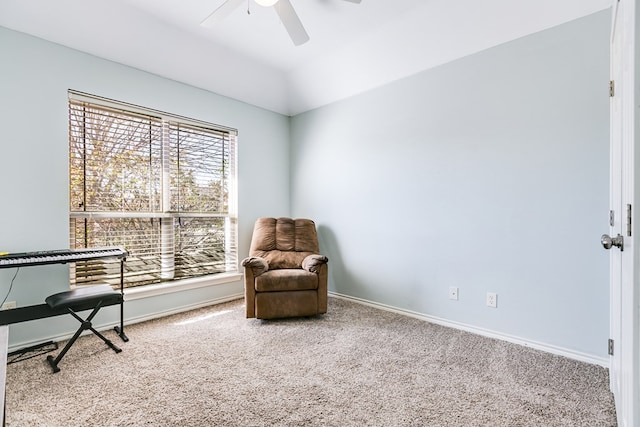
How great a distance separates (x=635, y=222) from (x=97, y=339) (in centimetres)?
Answer: 346

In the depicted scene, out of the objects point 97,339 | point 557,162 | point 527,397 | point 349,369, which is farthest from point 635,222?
point 97,339

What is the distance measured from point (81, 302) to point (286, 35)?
2.84 metres

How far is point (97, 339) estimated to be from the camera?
8.38 feet

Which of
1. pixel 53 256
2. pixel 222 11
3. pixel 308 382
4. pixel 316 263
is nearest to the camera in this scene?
pixel 308 382

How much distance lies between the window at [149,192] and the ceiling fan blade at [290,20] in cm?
170

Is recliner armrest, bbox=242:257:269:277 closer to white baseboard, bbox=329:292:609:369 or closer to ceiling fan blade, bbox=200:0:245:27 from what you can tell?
white baseboard, bbox=329:292:609:369

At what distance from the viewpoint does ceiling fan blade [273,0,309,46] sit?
2076 mm

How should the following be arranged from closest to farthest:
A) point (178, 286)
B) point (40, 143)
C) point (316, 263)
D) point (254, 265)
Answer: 1. point (40, 143)
2. point (254, 265)
3. point (316, 263)
4. point (178, 286)

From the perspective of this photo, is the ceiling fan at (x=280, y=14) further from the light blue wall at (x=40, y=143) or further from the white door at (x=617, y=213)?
the white door at (x=617, y=213)

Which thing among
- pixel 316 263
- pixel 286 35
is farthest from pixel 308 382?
pixel 286 35

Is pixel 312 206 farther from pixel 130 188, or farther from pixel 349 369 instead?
pixel 349 369

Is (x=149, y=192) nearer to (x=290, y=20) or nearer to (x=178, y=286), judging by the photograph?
(x=178, y=286)

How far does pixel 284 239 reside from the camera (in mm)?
3658

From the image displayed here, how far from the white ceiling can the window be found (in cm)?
51
